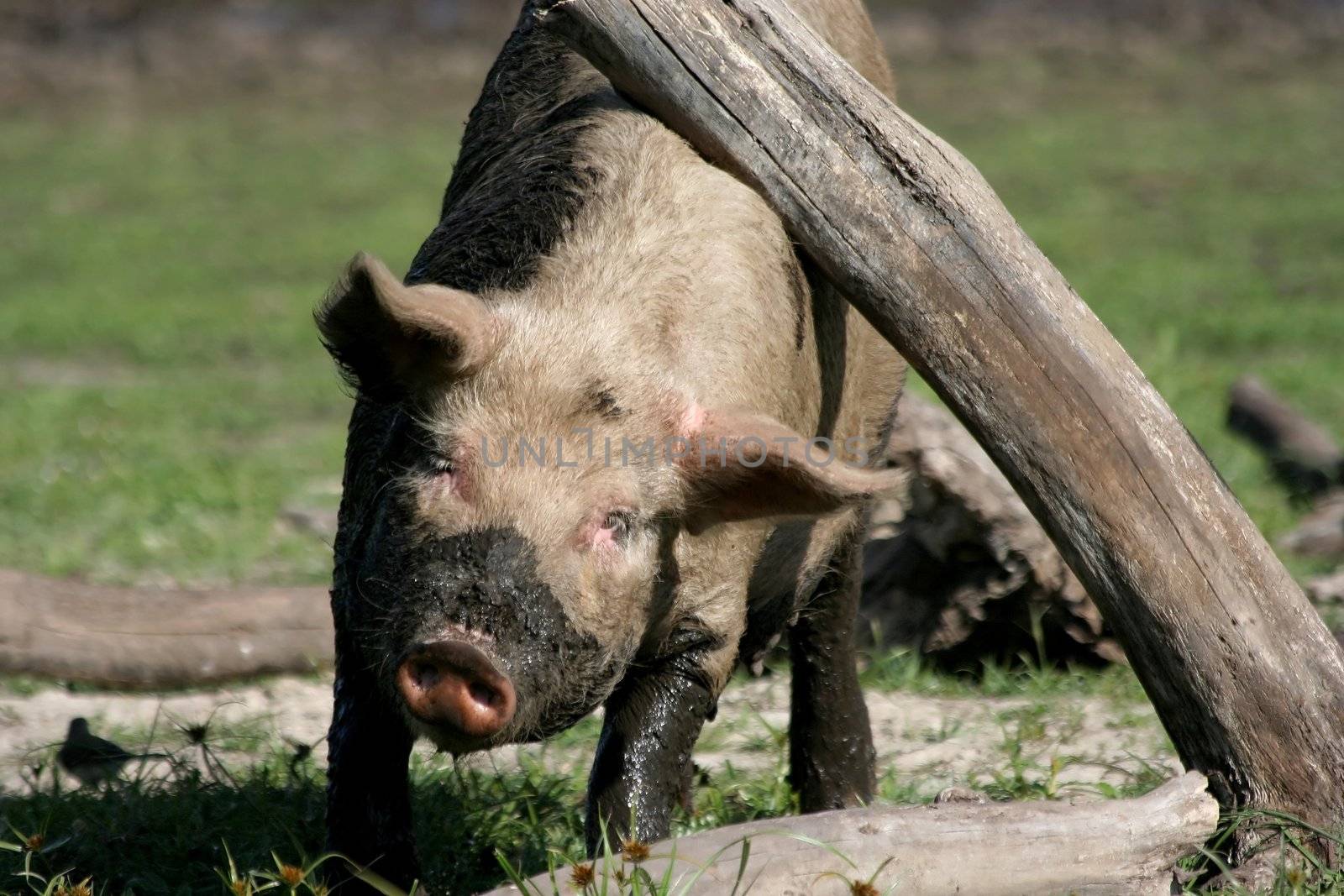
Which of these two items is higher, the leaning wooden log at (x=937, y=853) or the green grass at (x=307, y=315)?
the green grass at (x=307, y=315)

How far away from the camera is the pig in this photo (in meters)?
3.10

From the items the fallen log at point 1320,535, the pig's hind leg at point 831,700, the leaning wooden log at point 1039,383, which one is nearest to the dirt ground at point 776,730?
the pig's hind leg at point 831,700

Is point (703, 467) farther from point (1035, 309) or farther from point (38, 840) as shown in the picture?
point (38, 840)

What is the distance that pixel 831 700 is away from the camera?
4637mm

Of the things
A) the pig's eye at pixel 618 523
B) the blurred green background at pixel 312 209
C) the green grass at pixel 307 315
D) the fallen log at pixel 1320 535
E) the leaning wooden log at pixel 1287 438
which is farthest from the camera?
the blurred green background at pixel 312 209

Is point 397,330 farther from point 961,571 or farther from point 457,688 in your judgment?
point 961,571

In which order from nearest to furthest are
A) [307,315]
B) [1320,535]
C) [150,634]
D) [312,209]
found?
1. [150,634]
2. [1320,535]
3. [307,315]
4. [312,209]

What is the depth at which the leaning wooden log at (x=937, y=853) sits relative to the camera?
9.86 feet

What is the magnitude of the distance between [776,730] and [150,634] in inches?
87.6

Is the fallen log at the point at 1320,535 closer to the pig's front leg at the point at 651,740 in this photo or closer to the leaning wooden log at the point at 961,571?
the leaning wooden log at the point at 961,571

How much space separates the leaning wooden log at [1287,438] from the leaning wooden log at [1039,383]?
454cm

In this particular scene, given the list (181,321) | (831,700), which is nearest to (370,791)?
(831,700)

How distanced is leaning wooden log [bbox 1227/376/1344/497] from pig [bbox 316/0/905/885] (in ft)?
14.6

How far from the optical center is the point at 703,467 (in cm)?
331
